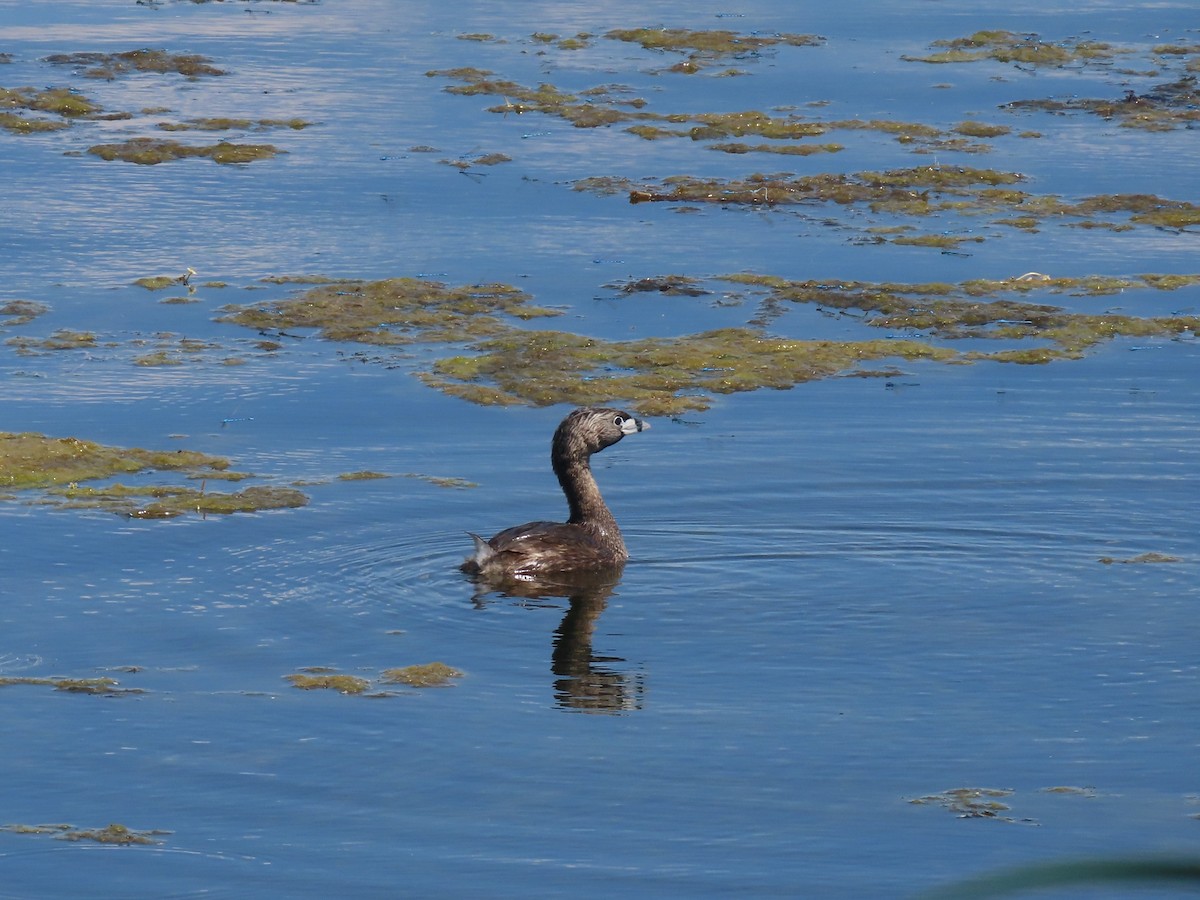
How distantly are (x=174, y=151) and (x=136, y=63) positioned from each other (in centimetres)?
607

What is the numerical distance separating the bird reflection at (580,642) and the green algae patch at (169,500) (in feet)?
6.57

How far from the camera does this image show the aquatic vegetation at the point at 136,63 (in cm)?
2984

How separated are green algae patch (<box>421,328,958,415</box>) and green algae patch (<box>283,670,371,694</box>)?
589 centimetres

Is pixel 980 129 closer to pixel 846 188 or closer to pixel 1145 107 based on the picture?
pixel 1145 107

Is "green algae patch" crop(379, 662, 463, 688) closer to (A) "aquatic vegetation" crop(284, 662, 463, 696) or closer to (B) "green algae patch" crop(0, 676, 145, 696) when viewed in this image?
(A) "aquatic vegetation" crop(284, 662, 463, 696)

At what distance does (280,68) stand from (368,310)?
524 inches

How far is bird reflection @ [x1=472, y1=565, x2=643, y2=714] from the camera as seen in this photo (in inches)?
392

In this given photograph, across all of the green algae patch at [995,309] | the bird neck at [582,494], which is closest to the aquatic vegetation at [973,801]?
the bird neck at [582,494]

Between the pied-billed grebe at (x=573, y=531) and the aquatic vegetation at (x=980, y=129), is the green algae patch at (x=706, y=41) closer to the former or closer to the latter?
the aquatic vegetation at (x=980, y=129)

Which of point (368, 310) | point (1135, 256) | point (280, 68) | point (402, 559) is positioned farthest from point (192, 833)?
point (280, 68)

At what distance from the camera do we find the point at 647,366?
54.7 ft

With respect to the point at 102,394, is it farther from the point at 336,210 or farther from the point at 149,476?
the point at 336,210

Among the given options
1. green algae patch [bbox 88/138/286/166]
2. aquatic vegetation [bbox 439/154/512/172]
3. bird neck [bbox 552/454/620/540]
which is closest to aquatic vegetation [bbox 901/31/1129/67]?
aquatic vegetation [bbox 439/154/512/172]

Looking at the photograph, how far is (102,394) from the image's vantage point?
1575 cm
